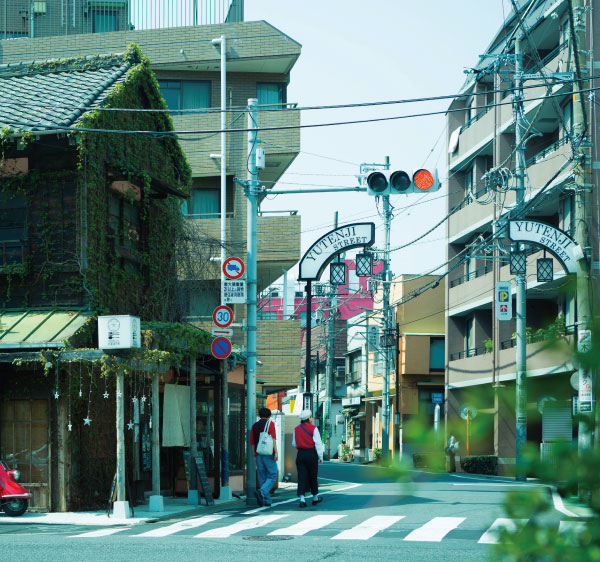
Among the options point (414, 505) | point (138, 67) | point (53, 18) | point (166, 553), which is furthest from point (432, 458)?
point (53, 18)

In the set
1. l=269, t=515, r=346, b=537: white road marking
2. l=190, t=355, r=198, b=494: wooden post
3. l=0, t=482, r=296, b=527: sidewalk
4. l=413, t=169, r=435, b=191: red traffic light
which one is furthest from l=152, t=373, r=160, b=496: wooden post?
l=413, t=169, r=435, b=191: red traffic light

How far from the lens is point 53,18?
120 ft

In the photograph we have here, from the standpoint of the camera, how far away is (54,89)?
2081 centimetres

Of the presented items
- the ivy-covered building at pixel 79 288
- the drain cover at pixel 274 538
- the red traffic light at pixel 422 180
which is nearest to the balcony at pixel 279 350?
the ivy-covered building at pixel 79 288

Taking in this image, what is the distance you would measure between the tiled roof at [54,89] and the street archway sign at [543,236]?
38.8 feet

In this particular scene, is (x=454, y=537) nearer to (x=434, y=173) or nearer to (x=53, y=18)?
(x=434, y=173)

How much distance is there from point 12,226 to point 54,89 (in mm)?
3953

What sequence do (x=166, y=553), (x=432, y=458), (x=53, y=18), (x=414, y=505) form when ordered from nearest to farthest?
(x=432, y=458)
(x=166, y=553)
(x=414, y=505)
(x=53, y=18)

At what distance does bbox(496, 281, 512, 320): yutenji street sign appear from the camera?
106 feet

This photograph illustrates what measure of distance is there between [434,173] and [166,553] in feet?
35.3

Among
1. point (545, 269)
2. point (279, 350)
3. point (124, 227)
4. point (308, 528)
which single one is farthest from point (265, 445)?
point (545, 269)

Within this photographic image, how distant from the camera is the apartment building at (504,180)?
29.0 metres

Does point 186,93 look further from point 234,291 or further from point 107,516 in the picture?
point 107,516

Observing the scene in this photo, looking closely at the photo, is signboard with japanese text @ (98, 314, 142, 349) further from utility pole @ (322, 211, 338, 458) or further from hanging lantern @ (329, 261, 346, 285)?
utility pole @ (322, 211, 338, 458)
